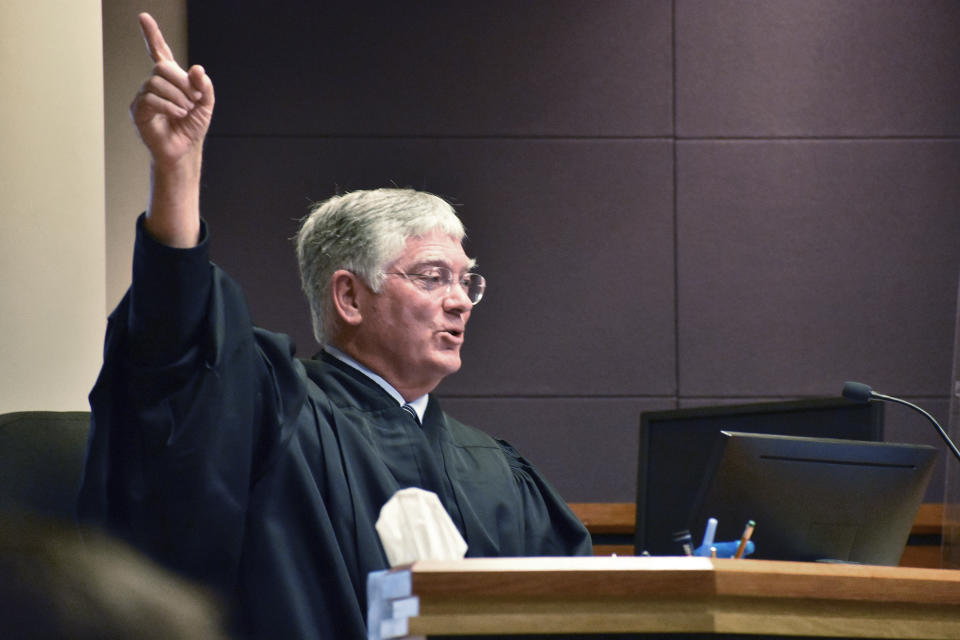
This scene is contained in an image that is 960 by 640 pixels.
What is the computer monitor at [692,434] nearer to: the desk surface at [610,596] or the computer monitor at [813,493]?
the computer monitor at [813,493]

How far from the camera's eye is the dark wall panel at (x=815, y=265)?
133 inches

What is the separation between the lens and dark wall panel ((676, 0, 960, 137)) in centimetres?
341

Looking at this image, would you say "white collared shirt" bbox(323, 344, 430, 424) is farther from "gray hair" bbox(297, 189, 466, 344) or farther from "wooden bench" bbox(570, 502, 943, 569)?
"wooden bench" bbox(570, 502, 943, 569)

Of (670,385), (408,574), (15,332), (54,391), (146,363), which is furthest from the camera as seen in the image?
(670,385)

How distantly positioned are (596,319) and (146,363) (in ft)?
7.37

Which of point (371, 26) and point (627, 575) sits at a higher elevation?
point (371, 26)

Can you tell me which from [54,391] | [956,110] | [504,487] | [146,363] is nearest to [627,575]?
[146,363]

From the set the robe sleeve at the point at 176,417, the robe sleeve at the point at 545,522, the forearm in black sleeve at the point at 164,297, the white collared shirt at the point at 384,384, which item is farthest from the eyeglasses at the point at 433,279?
the forearm in black sleeve at the point at 164,297

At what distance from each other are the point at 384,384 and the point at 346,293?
17 centimetres

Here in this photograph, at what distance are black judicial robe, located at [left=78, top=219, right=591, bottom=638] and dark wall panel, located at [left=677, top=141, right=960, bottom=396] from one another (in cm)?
171

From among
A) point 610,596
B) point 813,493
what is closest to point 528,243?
point 813,493

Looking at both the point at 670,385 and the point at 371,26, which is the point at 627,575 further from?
the point at 371,26

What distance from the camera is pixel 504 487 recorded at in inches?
72.0

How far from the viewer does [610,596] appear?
0.64m
